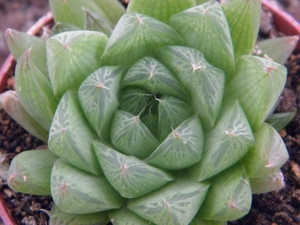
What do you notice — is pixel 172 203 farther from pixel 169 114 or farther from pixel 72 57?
pixel 72 57

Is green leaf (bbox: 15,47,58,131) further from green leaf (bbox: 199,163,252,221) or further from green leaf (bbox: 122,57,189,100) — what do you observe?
green leaf (bbox: 199,163,252,221)

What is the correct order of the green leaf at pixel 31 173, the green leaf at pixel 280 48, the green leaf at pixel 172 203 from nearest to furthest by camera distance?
1. the green leaf at pixel 172 203
2. the green leaf at pixel 31 173
3. the green leaf at pixel 280 48

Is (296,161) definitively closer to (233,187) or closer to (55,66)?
(233,187)

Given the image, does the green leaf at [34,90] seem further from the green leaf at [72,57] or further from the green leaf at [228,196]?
the green leaf at [228,196]

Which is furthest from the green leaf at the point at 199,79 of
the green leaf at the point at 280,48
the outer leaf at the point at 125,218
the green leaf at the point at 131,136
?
the green leaf at the point at 280,48

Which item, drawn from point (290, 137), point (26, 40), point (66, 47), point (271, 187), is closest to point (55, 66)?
point (66, 47)

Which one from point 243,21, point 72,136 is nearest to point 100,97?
point 72,136
